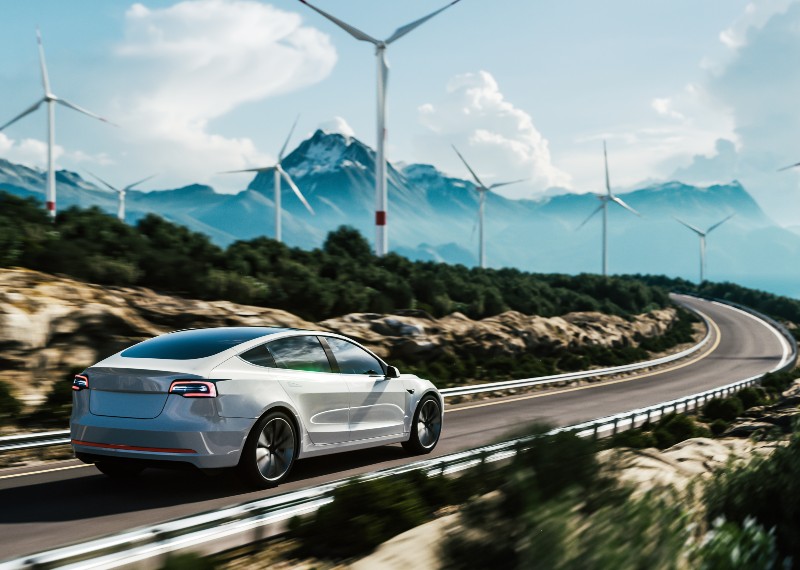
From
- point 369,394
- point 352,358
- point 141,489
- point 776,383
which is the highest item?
point 352,358

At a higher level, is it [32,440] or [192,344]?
[192,344]

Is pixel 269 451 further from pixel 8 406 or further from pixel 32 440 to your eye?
pixel 8 406

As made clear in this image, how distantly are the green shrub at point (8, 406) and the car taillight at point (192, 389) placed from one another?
548 cm

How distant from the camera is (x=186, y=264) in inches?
845

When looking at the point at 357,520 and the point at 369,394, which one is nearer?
the point at 357,520

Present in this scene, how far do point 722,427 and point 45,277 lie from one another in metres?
12.9

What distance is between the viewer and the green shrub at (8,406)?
11.9 m

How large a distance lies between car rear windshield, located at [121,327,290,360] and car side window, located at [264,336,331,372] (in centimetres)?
19

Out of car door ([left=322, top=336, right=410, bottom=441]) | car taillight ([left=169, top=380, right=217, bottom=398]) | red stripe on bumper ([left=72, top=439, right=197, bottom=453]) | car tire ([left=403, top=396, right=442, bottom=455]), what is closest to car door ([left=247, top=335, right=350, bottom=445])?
car door ([left=322, top=336, right=410, bottom=441])

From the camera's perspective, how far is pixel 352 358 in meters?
9.89

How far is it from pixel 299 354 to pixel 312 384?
379 millimetres

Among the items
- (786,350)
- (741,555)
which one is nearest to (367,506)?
(741,555)

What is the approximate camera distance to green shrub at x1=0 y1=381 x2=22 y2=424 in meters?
11.9

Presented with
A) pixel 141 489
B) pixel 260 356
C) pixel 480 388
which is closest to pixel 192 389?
pixel 260 356
